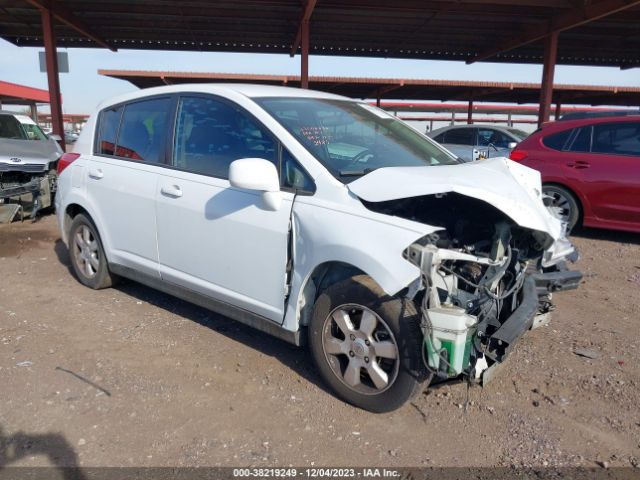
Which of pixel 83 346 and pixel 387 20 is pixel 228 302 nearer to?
pixel 83 346

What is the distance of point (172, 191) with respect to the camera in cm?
368

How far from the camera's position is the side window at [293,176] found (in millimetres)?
3043

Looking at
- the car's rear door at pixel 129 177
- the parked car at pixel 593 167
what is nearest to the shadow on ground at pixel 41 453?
the car's rear door at pixel 129 177

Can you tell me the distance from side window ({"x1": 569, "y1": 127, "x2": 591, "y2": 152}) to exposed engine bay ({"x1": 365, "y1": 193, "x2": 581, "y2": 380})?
447 centimetres

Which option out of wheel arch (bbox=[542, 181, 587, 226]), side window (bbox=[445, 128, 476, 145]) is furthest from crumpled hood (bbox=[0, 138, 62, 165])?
side window (bbox=[445, 128, 476, 145])

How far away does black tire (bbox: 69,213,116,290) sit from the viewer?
4664mm

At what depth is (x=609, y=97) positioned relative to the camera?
2164 centimetres

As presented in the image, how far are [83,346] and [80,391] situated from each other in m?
0.67

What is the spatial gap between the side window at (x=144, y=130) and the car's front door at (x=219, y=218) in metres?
0.21

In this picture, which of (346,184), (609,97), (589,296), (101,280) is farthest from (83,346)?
(609,97)

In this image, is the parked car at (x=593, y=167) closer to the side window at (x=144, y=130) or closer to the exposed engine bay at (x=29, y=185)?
the side window at (x=144, y=130)

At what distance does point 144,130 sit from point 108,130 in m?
0.61

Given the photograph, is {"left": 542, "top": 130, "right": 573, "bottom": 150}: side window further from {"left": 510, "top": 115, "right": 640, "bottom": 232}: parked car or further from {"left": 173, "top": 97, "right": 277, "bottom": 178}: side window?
{"left": 173, "top": 97, "right": 277, "bottom": 178}: side window

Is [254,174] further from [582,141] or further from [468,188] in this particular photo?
[582,141]
